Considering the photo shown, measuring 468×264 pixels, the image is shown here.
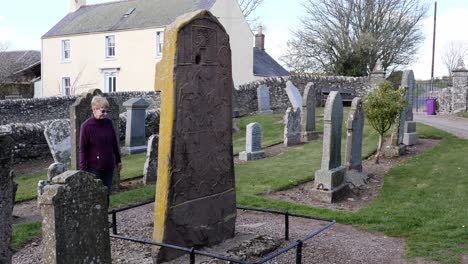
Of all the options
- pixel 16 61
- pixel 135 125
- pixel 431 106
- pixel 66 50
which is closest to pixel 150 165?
pixel 135 125

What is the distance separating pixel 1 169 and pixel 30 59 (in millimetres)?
46661

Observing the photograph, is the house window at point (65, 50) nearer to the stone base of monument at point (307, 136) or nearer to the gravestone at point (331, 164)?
the stone base of monument at point (307, 136)

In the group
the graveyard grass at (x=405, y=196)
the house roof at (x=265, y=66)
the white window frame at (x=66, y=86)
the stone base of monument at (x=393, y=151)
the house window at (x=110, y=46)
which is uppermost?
the house window at (x=110, y=46)

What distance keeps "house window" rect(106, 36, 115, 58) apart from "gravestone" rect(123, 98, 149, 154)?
74.1ft

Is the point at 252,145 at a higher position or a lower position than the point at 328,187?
higher

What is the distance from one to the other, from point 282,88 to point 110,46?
1510cm

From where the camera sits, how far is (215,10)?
111 ft

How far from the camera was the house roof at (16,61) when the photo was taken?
1670 inches

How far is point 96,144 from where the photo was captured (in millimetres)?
7133

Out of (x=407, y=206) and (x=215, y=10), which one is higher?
(x=215, y=10)

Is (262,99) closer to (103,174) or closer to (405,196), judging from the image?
(405,196)

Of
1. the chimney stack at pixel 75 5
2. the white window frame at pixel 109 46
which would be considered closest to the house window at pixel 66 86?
the white window frame at pixel 109 46

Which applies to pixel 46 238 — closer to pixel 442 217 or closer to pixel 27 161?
pixel 442 217

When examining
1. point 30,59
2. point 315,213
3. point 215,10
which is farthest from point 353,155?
point 30,59
